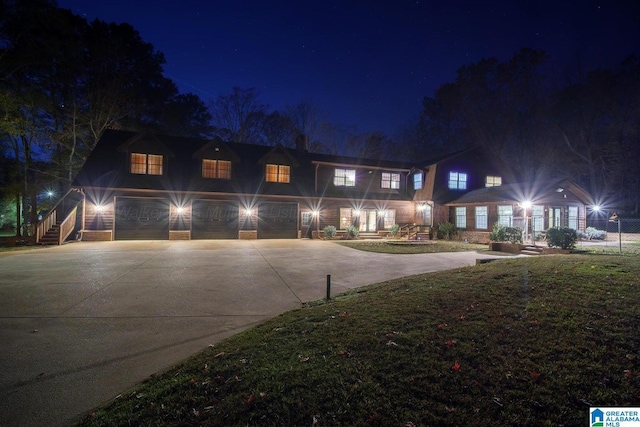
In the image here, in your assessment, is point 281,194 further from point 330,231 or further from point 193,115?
point 193,115

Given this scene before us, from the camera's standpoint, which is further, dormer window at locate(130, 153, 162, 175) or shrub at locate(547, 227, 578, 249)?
dormer window at locate(130, 153, 162, 175)

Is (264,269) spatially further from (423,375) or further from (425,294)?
(423,375)

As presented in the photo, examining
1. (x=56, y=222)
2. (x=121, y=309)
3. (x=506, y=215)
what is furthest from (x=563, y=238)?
(x=56, y=222)

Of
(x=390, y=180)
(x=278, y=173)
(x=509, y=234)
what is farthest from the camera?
(x=390, y=180)

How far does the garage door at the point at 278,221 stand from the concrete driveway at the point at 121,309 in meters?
9.24

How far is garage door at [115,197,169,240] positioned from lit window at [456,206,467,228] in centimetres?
2044

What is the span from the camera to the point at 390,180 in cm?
2573

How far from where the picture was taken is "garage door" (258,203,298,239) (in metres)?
22.2

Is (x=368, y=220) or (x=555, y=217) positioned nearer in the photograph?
(x=555, y=217)

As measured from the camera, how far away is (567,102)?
31.5 metres

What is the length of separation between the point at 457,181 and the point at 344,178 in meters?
9.10

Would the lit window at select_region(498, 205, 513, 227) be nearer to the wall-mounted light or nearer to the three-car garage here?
the wall-mounted light

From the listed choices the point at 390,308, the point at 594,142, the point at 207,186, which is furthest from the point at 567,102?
the point at 390,308

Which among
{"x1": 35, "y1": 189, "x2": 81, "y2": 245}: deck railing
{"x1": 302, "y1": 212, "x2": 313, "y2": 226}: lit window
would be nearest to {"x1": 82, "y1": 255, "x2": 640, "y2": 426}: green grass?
{"x1": 302, "y1": 212, "x2": 313, "y2": 226}: lit window
